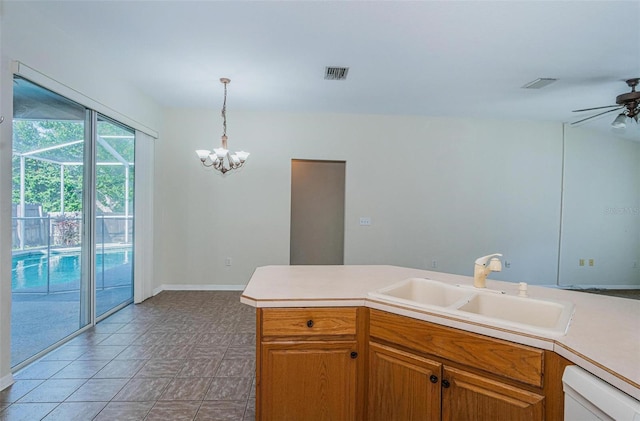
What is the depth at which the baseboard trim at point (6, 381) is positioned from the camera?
6.68 feet

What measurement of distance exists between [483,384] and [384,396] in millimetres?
471

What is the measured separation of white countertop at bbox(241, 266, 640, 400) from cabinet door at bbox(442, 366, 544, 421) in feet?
0.61

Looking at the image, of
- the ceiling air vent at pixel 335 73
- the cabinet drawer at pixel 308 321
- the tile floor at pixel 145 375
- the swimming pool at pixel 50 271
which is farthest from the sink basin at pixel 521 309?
the swimming pool at pixel 50 271

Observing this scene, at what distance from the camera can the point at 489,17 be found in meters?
2.20

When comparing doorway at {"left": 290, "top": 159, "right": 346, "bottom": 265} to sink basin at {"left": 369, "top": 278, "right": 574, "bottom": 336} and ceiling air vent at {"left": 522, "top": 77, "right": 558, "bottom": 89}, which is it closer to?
ceiling air vent at {"left": 522, "top": 77, "right": 558, "bottom": 89}

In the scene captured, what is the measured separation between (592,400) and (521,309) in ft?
2.14

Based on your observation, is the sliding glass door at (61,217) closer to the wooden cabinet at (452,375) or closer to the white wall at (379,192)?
the white wall at (379,192)

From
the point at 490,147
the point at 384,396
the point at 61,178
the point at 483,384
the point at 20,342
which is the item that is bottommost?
the point at 20,342

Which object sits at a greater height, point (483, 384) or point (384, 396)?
point (483, 384)

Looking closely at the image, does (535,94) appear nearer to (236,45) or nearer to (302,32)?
(302,32)

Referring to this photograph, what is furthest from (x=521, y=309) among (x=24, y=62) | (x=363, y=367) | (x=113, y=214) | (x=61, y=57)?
(x=113, y=214)

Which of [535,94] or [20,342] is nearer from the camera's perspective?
[20,342]

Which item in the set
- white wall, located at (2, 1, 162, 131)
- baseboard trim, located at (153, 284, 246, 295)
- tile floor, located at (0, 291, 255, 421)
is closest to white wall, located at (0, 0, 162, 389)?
white wall, located at (2, 1, 162, 131)

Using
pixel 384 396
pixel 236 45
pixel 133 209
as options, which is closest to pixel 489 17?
pixel 236 45
